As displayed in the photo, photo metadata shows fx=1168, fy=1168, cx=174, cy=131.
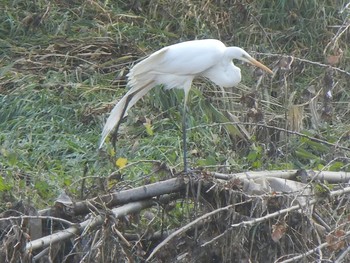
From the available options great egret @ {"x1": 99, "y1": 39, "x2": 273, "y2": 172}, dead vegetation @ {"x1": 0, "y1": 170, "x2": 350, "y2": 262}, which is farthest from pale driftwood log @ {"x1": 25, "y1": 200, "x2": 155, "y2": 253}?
great egret @ {"x1": 99, "y1": 39, "x2": 273, "y2": 172}

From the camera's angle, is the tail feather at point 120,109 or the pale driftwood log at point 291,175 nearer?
the pale driftwood log at point 291,175

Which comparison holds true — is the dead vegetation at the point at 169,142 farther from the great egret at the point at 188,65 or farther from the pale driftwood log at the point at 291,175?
the great egret at the point at 188,65

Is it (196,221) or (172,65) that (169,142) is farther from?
(196,221)

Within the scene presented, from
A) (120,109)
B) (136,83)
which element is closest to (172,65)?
(136,83)

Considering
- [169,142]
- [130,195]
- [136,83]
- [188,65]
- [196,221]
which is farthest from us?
[169,142]

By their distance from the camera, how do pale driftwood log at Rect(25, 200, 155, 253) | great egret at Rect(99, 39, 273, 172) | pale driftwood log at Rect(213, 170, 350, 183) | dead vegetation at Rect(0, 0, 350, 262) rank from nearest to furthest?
pale driftwood log at Rect(25, 200, 155, 253)
dead vegetation at Rect(0, 0, 350, 262)
pale driftwood log at Rect(213, 170, 350, 183)
great egret at Rect(99, 39, 273, 172)

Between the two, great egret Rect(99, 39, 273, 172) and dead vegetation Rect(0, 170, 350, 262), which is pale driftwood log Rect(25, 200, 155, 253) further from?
great egret Rect(99, 39, 273, 172)

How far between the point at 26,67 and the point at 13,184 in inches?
83.3

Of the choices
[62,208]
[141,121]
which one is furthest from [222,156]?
[62,208]

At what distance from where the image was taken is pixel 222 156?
21.6 ft

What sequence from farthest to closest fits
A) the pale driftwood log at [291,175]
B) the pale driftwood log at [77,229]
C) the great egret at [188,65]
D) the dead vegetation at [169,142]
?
the great egret at [188,65]
the pale driftwood log at [291,175]
the dead vegetation at [169,142]
the pale driftwood log at [77,229]

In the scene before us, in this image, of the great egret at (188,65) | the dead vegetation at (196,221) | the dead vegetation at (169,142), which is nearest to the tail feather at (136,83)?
the great egret at (188,65)

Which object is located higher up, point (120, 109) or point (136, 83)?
point (136, 83)

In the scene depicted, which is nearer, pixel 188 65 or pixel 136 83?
pixel 188 65
